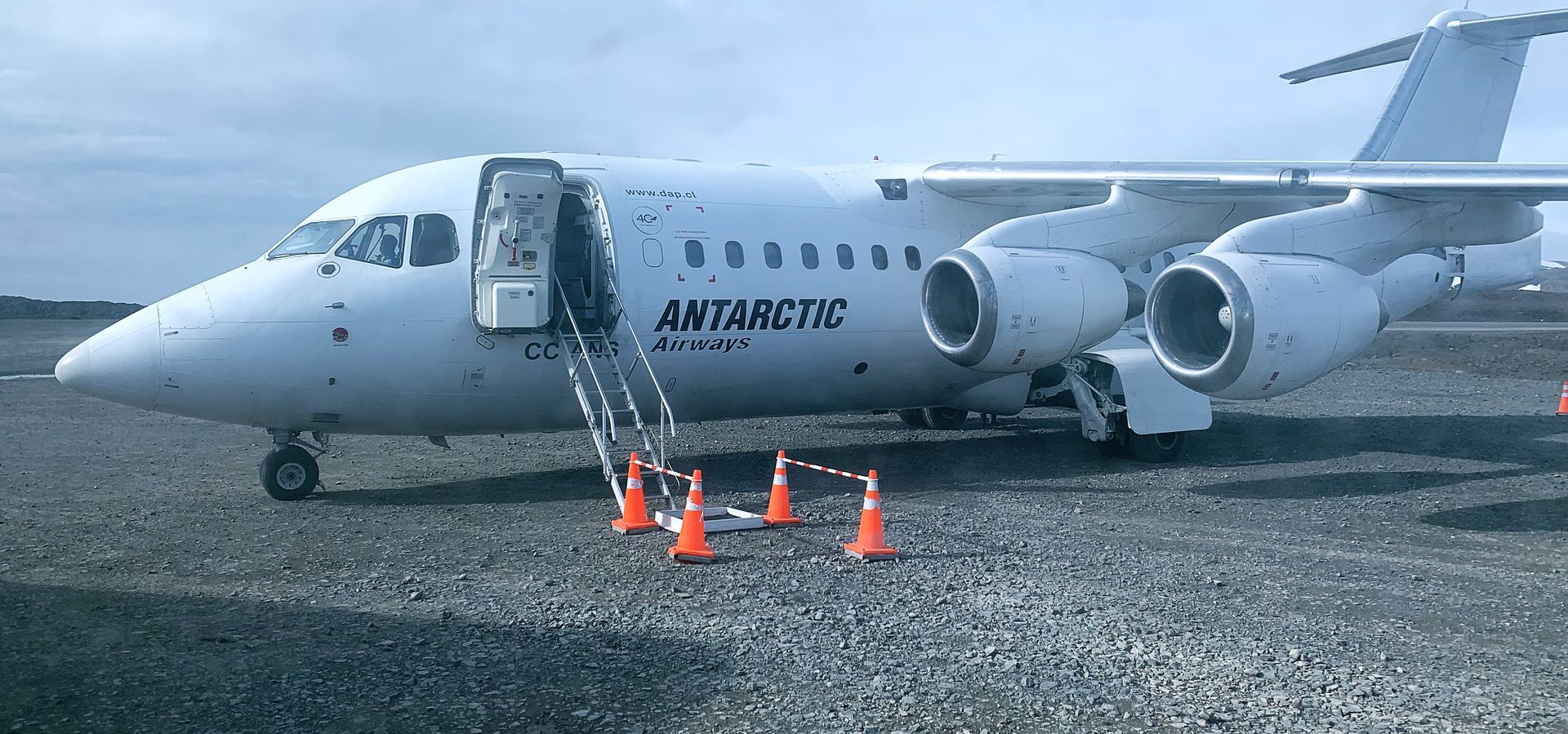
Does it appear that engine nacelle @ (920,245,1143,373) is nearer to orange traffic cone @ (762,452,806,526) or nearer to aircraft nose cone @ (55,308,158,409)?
orange traffic cone @ (762,452,806,526)

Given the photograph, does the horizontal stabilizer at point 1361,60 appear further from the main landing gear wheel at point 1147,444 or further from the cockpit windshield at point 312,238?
the cockpit windshield at point 312,238

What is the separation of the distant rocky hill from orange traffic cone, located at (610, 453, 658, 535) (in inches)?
1913

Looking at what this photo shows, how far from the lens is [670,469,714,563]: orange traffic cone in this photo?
305 inches

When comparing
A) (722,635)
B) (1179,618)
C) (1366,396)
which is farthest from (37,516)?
(1366,396)

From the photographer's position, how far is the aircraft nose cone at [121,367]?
9281 mm

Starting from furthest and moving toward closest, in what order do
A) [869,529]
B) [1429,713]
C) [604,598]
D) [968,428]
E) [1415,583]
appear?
[968,428] < [869,529] < [1415,583] < [604,598] < [1429,713]

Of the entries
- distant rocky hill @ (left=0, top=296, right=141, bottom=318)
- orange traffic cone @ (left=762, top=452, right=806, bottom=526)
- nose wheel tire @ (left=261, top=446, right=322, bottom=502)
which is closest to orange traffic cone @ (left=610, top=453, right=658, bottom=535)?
orange traffic cone @ (left=762, top=452, right=806, bottom=526)

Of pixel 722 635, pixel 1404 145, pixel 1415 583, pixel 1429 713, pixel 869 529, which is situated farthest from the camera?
pixel 1404 145

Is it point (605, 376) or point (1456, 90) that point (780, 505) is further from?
point (1456, 90)

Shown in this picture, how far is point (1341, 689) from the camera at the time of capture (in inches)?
211

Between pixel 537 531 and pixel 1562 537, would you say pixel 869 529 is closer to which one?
pixel 537 531

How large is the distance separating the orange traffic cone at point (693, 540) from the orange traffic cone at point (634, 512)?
922 millimetres

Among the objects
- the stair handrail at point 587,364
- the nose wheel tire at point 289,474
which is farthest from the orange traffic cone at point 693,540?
the nose wheel tire at point 289,474

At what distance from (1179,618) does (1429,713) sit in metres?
1.58
